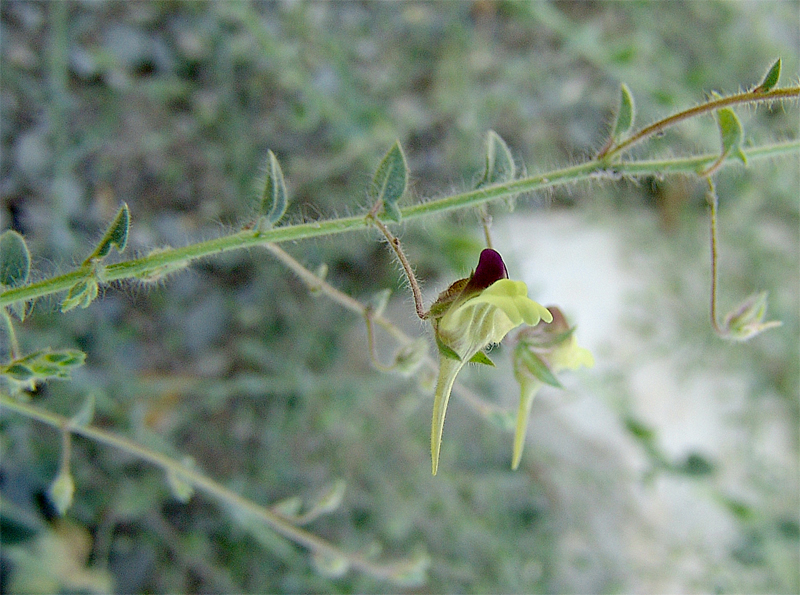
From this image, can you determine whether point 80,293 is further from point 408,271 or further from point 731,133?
point 731,133

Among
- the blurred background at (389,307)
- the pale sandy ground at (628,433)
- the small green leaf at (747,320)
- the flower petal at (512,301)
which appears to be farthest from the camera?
the pale sandy ground at (628,433)

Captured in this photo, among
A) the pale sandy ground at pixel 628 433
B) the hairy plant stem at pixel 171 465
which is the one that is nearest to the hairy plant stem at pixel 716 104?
the hairy plant stem at pixel 171 465

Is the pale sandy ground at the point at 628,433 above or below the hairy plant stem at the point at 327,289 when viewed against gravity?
above

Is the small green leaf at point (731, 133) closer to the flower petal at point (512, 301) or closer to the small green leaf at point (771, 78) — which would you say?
the small green leaf at point (771, 78)

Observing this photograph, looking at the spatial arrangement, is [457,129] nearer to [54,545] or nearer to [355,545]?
[355,545]

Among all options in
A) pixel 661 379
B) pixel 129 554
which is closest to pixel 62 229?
pixel 129 554

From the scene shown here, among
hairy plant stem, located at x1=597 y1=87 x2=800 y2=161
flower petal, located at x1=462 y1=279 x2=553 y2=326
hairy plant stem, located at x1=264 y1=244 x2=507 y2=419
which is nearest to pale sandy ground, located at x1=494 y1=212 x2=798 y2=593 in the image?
hairy plant stem, located at x1=264 y1=244 x2=507 y2=419

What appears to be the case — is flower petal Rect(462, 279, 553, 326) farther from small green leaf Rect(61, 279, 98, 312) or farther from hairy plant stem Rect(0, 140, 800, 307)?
small green leaf Rect(61, 279, 98, 312)
